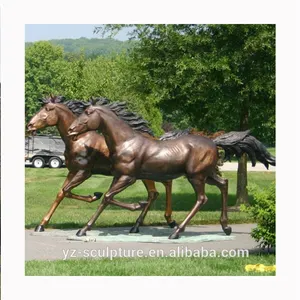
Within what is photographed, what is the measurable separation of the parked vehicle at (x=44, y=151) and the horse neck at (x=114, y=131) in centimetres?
1836

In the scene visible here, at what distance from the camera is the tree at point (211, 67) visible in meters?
15.1

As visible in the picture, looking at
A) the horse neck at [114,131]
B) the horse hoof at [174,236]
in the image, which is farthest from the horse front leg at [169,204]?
the horse neck at [114,131]

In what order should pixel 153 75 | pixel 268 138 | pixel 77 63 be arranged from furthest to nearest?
pixel 77 63 → pixel 268 138 → pixel 153 75

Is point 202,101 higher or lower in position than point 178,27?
lower

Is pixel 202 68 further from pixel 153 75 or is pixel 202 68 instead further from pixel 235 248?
pixel 235 248

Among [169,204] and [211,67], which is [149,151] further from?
[211,67]

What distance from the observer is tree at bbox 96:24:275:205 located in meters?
15.1

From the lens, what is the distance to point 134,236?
11680mm

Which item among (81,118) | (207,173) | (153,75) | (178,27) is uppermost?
(178,27)

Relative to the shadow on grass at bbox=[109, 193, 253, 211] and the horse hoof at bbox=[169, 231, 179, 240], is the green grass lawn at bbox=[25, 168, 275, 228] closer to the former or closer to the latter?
the shadow on grass at bbox=[109, 193, 253, 211]

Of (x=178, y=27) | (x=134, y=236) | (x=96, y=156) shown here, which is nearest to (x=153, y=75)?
(x=178, y=27)

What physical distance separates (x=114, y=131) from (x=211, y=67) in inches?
177

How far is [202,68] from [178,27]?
4.31 feet

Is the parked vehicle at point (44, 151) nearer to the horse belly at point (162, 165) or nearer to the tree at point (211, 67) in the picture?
the tree at point (211, 67)
